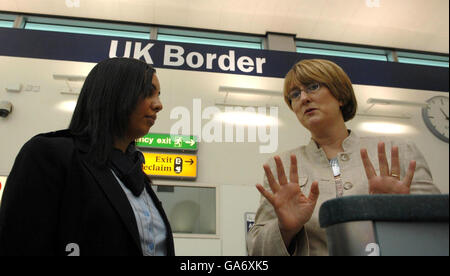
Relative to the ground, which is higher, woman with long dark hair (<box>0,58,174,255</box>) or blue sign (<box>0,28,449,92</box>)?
blue sign (<box>0,28,449,92</box>)

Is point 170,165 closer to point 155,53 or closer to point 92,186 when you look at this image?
point 155,53

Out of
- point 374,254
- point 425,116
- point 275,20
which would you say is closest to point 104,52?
point 374,254

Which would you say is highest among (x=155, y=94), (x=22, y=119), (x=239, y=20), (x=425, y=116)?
(x=239, y=20)

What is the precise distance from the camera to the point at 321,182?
80cm

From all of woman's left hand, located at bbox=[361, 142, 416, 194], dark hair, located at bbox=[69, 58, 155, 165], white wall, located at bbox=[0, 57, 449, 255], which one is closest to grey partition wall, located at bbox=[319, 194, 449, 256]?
woman's left hand, located at bbox=[361, 142, 416, 194]

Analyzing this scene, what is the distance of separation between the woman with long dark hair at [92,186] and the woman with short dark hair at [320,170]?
0.89 feet

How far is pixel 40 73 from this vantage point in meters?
1.74

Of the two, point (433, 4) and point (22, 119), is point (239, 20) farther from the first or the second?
point (22, 119)

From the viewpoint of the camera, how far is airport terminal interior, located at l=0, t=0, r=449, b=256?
2.00 meters

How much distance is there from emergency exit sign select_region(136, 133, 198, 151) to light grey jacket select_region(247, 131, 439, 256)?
177cm

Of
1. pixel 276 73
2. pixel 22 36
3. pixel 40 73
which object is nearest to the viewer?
pixel 22 36

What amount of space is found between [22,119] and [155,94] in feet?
3.79

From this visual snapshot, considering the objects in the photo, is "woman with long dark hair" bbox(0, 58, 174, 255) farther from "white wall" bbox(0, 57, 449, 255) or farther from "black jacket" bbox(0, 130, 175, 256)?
"white wall" bbox(0, 57, 449, 255)

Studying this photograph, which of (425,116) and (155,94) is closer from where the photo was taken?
(155,94)
